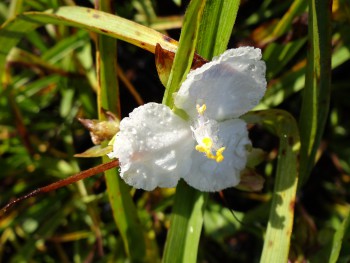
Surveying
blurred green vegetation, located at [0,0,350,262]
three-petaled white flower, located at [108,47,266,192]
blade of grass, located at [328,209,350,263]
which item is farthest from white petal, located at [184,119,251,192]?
blurred green vegetation, located at [0,0,350,262]

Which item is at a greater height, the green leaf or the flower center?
the green leaf

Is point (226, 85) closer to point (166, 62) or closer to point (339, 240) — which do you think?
point (166, 62)

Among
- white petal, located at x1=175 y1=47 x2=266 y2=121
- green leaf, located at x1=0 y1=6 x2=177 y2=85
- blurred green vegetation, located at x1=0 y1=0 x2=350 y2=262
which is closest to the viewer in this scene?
white petal, located at x1=175 y1=47 x2=266 y2=121

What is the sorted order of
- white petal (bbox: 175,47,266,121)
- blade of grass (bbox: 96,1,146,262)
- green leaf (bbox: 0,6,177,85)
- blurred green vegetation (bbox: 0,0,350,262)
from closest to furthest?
white petal (bbox: 175,47,266,121), green leaf (bbox: 0,6,177,85), blade of grass (bbox: 96,1,146,262), blurred green vegetation (bbox: 0,0,350,262)

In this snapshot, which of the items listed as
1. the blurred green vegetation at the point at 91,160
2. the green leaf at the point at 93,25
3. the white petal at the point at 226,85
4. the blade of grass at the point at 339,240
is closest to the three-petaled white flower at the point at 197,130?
the white petal at the point at 226,85

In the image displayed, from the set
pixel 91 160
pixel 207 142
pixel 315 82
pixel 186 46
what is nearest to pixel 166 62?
pixel 186 46

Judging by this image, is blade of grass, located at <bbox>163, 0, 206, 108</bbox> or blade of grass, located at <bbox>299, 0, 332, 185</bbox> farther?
blade of grass, located at <bbox>299, 0, 332, 185</bbox>

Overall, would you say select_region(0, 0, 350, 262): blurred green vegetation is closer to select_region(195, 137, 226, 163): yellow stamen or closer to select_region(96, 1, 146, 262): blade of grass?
select_region(96, 1, 146, 262): blade of grass

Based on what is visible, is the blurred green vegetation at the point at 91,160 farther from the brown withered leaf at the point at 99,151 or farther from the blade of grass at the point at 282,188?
the brown withered leaf at the point at 99,151
